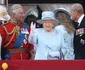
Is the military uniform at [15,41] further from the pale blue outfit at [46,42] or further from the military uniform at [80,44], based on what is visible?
the military uniform at [80,44]

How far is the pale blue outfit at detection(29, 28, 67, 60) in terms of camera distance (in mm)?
6254

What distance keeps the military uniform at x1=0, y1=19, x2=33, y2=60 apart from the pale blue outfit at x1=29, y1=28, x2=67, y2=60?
0.27m

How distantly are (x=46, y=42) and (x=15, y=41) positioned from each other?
20.7 inches

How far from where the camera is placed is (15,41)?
6512 mm

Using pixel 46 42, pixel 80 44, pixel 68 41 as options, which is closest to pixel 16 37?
pixel 46 42

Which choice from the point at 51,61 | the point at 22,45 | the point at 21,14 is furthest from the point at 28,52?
the point at 51,61

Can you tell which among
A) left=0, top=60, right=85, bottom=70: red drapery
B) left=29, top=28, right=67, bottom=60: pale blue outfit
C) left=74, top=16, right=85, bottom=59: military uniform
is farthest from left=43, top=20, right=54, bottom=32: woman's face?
left=0, top=60, right=85, bottom=70: red drapery

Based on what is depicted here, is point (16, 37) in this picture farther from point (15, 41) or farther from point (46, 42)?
point (46, 42)

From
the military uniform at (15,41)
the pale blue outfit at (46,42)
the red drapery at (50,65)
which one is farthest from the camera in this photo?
the military uniform at (15,41)

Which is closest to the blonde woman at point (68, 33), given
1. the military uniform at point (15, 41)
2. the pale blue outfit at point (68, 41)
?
the pale blue outfit at point (68, 41)

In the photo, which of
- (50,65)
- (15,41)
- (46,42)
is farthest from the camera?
(15,41)

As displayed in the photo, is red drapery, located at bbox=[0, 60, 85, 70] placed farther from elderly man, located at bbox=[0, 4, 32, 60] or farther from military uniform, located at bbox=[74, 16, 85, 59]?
elderly man, located at bbox=[0, 4, 32, 60]

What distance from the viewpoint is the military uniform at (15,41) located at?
6480mm

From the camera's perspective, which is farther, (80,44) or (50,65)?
(80,44)
